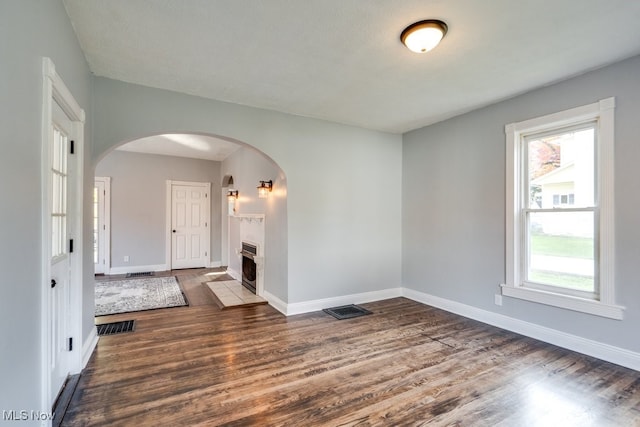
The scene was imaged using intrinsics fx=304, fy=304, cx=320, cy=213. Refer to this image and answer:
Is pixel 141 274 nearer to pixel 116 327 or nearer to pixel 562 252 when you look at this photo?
pixel 116 327

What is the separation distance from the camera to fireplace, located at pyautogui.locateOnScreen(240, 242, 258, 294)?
5.19 m

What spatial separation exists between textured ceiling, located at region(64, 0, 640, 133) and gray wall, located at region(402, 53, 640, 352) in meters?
0.24

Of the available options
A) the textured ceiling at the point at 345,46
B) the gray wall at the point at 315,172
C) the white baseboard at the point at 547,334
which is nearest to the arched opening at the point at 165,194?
the gray wall at the point at 315,172

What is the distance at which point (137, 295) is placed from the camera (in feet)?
16.4

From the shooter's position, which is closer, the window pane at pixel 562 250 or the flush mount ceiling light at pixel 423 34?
the flush mount ceiling light at pixel 423 34

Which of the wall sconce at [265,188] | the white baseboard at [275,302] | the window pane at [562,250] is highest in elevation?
the wall sconce at [265,188]

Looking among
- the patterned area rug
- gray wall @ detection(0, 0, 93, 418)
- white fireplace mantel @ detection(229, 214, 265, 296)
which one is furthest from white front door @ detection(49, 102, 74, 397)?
white fireplace mantel @ detection(229, 214, 265, 296)

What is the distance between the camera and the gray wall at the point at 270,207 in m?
4.20

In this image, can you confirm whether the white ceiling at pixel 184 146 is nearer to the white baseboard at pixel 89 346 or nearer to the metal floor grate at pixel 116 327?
the metal floor grate at pixel 116 327

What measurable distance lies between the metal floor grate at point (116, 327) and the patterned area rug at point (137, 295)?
0.50 meters

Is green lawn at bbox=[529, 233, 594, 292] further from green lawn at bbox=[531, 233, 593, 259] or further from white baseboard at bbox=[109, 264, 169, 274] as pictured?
white baseboard at bbox=[109, 264, 169, 274]

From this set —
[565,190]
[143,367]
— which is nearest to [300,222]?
[143,367]

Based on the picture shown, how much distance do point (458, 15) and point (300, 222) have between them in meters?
2.82

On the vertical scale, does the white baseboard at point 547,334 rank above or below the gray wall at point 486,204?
below
